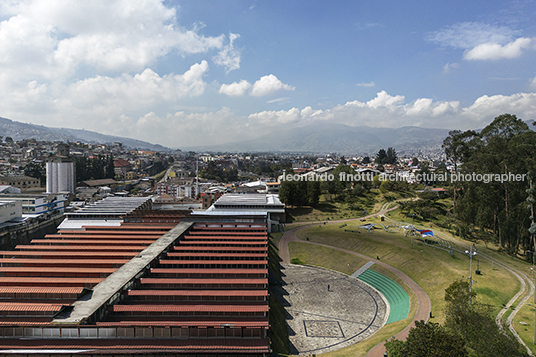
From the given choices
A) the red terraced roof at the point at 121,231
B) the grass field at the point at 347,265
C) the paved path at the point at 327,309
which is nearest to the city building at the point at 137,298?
the red terraced roof at the point at 121,231

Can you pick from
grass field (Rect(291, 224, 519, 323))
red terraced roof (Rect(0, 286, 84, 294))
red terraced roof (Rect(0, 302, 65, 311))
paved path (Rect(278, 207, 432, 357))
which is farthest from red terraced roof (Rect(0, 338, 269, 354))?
grass field (Rect(291, 224, 519, 323))

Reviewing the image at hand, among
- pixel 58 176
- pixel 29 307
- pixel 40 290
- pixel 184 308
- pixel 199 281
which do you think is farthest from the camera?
pixel 58 176

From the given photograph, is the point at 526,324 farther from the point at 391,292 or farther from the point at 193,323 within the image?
the point at 193,323

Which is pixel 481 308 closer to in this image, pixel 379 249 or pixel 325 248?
pixel 379 249

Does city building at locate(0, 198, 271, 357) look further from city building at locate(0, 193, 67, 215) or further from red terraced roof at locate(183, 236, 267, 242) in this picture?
city building at locate(0, 193, 67, 215)

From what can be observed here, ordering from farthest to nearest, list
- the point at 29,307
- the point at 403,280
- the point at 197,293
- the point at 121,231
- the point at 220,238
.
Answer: the point at 121,231, the point at 403,280, the point at 220,238, the point at 197,293, the point at 29,307

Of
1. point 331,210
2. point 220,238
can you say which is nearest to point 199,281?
point 220,238
